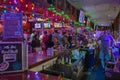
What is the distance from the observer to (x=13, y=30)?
266 centimetres

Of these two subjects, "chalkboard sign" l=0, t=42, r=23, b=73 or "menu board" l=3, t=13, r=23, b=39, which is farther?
"menu board" l=3, t=13, r=23, b=39

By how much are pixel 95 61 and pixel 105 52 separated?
1.21 metres

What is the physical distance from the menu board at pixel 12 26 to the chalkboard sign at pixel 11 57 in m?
0.17

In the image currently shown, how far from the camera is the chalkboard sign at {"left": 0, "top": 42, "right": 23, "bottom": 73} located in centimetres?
242

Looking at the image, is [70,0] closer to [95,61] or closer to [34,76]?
[95,61]

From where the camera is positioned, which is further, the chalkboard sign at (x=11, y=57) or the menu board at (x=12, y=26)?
the menu board at (x=12, y=26)

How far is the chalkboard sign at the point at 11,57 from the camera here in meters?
2.42

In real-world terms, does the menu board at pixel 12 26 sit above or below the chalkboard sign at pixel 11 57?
above

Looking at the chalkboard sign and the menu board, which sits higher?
the menu board

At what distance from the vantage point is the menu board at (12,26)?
264 cm

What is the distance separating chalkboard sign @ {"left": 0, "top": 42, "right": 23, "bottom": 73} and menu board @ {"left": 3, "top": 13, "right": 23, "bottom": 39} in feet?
0.56

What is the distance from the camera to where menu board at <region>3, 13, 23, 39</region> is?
2637 mm

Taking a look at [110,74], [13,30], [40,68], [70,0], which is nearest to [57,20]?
[70,0]

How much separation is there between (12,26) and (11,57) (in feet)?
1.41
